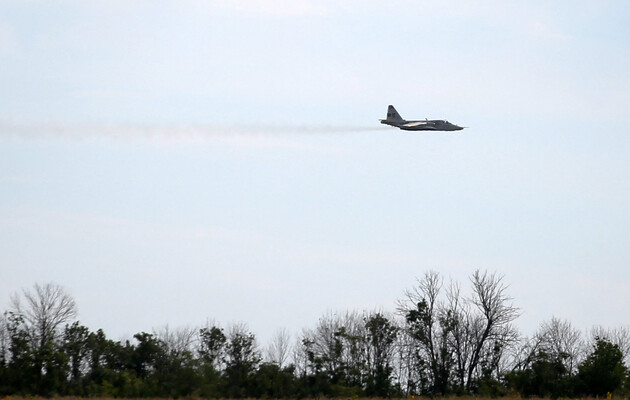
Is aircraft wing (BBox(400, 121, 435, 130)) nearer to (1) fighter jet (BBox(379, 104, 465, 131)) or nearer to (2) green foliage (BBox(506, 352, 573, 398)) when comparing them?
(1) fighter jet (BBox(379, 104, 465, 131))

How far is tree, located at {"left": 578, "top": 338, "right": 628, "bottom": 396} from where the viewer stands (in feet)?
186

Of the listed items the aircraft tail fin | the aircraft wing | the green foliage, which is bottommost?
the green foliage

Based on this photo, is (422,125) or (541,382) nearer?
(541,382)

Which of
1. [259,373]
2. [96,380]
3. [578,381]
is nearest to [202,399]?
[259,373]

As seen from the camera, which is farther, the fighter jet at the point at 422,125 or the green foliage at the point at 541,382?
the fighter jet at the point at 422,125

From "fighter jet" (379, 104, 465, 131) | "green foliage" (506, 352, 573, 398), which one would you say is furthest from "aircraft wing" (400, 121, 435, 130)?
"green foliage" (506, 352, 573, 398)

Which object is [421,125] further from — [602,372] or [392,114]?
[602,372]

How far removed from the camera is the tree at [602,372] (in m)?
56.7

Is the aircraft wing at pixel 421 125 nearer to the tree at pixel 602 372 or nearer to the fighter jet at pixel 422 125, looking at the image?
the fighter jet at pixel 422 125

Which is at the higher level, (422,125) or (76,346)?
(422,125)

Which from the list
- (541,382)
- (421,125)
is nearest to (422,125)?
(421,125)

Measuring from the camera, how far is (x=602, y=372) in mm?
57469

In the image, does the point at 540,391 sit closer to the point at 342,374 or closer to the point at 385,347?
the point at 342,374

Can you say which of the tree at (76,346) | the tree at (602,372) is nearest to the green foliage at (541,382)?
the tree at (602,372)
